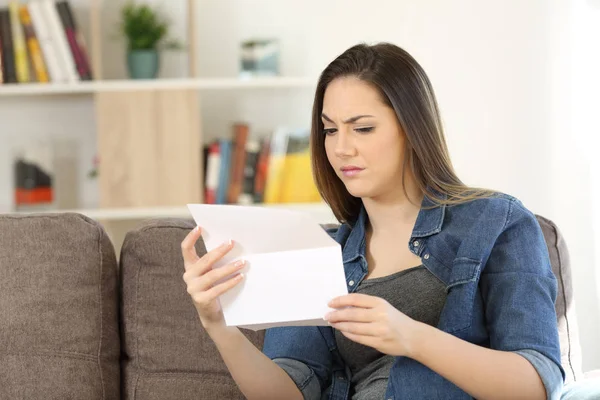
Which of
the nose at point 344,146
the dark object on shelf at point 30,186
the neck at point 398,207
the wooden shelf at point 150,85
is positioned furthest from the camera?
the dark object on shelf at point 30,186

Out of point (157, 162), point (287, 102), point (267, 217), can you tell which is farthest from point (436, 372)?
point (287, 102)

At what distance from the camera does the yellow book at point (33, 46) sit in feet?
11.0

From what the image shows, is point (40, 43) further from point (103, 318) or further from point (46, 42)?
point (103, 318)

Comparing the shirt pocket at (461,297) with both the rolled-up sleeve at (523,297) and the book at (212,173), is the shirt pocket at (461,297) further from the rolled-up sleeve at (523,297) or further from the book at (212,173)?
the book at (212,173)

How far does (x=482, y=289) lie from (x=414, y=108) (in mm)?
351

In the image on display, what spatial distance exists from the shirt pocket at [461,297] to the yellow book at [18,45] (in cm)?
232

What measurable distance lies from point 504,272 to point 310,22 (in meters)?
2.30

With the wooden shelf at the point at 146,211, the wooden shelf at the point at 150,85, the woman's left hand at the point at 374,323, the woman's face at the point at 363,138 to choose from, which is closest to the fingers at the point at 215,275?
the woman's left hand at the point at 374,323

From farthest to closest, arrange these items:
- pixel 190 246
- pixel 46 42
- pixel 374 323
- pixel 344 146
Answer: pixel 46 42, pixel 344 146, pixel 190 246, pixel 374 323

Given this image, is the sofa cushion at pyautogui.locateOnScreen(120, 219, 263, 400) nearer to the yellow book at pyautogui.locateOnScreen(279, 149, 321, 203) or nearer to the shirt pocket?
the shirt pocket

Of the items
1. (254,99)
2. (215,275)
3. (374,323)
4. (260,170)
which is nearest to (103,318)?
(215,275)

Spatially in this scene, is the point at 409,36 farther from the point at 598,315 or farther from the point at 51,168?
the point at 51,168

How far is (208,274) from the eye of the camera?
4.72 feet

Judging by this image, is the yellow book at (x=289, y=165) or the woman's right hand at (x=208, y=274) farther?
the yellow book at (x=289, y=165)
